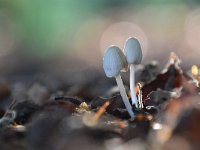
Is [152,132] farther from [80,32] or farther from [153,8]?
[153,8]

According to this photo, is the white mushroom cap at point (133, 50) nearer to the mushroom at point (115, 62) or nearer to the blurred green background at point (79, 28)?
the mushroom at point (115, 62)

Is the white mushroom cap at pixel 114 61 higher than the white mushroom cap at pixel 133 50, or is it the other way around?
the white mushroom cap at pixel 133 50

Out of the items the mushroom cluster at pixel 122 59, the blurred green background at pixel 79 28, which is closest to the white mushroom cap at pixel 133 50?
the mushroom cluster at pixel 122 59

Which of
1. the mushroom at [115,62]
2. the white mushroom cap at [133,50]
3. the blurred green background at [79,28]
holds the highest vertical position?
the blurred green background at [79,28]

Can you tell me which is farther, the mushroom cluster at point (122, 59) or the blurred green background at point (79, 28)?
the blurred green background at point (79, 28)

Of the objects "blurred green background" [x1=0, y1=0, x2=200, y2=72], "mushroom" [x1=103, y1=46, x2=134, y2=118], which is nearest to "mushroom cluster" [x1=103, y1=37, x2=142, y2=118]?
"mushroom" [x1=103, y1=46, x2=134, y2=118]

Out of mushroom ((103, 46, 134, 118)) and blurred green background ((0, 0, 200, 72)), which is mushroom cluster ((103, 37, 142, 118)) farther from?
blurred green background ((0, 0, 200, 72))

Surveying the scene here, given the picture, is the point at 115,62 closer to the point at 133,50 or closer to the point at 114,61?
the point at 114,61
